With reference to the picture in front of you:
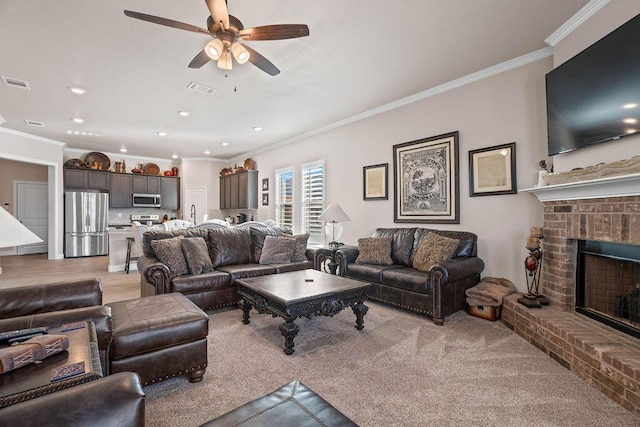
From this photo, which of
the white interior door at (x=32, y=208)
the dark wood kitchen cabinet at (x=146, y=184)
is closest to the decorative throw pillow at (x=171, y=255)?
the dark wood kitchen cabinet at (x=146, y=184)

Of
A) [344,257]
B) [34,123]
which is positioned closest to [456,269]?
[344,257]

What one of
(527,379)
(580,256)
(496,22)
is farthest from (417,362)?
(496,22)

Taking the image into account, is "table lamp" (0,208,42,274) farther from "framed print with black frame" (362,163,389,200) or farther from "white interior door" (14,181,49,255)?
"white interior door" (14,181,49,255)

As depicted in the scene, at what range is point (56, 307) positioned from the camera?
2.07 metres

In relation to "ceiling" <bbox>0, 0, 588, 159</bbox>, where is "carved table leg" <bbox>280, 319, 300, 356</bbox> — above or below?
below

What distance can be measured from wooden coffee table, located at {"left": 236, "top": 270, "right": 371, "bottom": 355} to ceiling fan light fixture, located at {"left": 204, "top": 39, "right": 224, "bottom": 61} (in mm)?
Result: 2047

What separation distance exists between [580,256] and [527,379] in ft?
4.24

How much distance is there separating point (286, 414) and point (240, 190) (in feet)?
24.1

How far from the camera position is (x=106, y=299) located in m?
4.09

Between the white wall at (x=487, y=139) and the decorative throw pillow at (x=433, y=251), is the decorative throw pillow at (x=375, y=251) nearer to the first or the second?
the decorative throw pillow at (x=433, y=251)

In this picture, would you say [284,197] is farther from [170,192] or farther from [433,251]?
[170,192]

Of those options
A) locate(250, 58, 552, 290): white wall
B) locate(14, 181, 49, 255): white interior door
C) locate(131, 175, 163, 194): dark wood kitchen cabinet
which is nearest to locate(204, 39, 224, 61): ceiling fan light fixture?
locate(250, 58, 552, 290): white wall

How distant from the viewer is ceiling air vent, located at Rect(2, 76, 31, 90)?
12.1ft

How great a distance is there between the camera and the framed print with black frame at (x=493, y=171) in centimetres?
340
